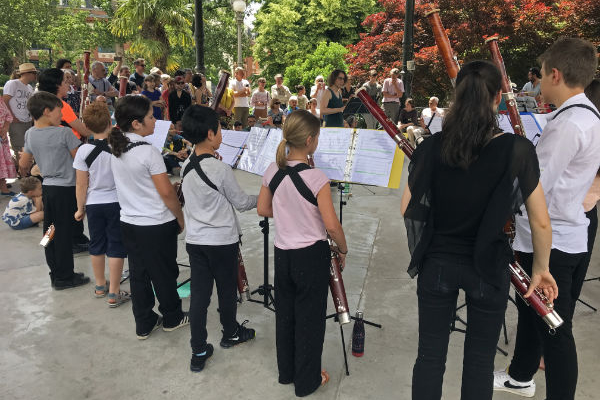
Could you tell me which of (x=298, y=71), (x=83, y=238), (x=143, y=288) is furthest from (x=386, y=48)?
(x=143, y=288)

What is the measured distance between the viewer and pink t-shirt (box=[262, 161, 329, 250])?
8.21ft

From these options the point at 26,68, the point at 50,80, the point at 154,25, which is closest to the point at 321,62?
the point at 154,25

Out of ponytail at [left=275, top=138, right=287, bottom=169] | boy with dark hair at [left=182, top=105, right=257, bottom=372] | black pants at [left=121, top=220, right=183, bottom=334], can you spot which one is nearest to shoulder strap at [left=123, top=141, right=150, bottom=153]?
boy with dark hair at [left=182, top=105, right=257, bottom=372]

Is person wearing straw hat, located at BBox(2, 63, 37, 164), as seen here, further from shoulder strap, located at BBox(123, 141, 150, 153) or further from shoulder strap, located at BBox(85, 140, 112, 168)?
shoulder strap, located at BBox(123, 141, 150, 153)

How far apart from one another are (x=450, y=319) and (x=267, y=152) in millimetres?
2137

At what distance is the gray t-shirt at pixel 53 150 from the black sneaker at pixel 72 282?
0.96m

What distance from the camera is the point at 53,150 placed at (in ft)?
13.0

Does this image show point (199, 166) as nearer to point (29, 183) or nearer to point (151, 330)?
point (151, 330)

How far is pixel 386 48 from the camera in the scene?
15.8 metres

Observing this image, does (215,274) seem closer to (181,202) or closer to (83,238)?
(181,202)

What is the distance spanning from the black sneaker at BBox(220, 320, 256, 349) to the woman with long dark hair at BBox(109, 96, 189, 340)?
56cm

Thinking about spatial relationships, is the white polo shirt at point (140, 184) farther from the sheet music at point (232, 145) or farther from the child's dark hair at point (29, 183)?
the child's dark hair at point (29, 183)


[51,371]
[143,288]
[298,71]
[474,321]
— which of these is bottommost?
[51,371]

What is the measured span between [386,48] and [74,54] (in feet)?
84.2
